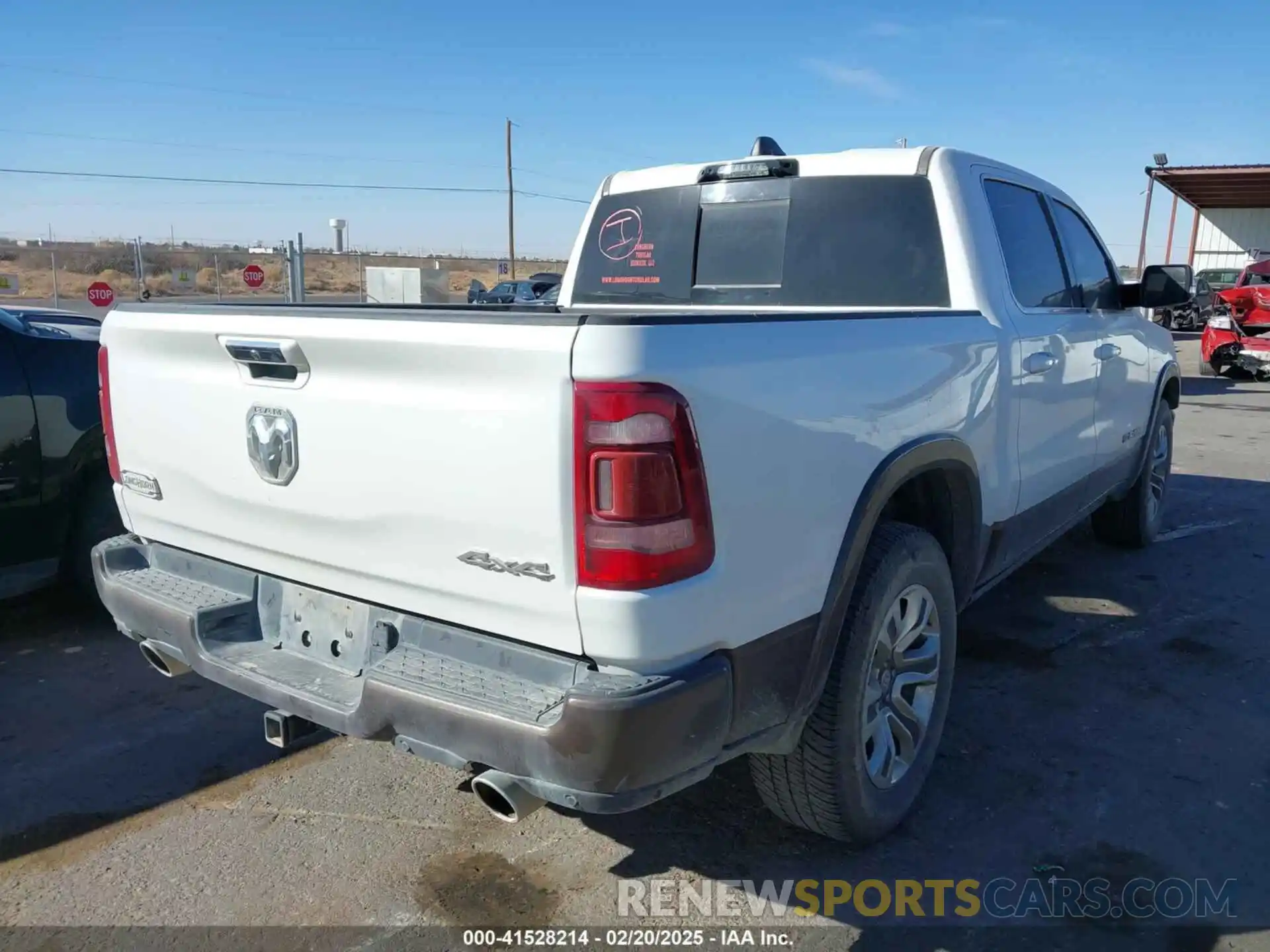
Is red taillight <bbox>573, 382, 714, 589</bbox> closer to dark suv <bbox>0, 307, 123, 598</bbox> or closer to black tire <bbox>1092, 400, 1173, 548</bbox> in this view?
dark suv <bbox>0, 307, 123, 598</bbox>

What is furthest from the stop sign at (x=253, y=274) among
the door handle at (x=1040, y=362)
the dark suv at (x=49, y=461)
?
the door handle at (x=1040, y=362)

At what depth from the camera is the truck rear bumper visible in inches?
81.0

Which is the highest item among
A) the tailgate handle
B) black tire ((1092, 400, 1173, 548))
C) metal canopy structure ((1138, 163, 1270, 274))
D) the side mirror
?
metal canopy structure ((1138, 163, 1270, 274))

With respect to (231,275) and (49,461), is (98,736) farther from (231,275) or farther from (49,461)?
(231,275)

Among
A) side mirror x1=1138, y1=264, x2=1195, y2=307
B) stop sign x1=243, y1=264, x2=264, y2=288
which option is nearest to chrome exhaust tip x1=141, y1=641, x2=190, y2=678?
side mirror x1=1138, y1=264, x2=1195, y2=307

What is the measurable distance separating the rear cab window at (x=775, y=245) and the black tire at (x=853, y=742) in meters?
1.19

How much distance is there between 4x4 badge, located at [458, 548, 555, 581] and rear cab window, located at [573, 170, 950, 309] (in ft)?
7.03

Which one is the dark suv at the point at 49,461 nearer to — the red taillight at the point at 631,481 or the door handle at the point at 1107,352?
the red taillight at the point at 631,481

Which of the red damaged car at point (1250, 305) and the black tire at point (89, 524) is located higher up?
the red damaged car at point (1250, 305)

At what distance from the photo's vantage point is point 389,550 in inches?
95.3

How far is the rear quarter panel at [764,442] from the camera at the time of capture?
6.74 ft

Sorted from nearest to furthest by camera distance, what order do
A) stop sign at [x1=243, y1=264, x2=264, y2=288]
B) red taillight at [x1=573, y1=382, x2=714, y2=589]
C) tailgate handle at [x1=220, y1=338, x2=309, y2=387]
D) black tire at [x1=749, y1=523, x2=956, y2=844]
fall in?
red taillight at [x1=573, y1=382, x2=714, y2=589] < tailgate handle at [x1=220, y1=338, x2=309, y2=387] < black tire at [x1=749, y1=523, x2=956, y2=844] < stop sign at [x1=243, y1=264, x2=264, y2=288]

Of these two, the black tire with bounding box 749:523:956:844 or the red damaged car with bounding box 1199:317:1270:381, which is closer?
the black tire with bounding box 749:523:956:844

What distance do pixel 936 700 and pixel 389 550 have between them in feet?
6.11
